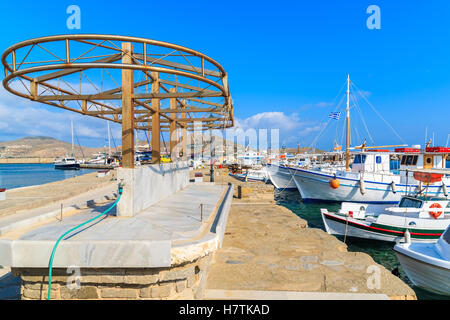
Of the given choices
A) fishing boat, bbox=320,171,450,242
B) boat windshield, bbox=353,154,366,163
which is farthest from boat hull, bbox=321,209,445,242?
boat windshield, bbox=353,154,366,163

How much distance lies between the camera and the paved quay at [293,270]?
164 inches

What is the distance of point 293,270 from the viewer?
16.3 ft

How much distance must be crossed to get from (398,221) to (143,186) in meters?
11.6

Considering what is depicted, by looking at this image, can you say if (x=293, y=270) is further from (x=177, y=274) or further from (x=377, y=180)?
(x=377, y=180)

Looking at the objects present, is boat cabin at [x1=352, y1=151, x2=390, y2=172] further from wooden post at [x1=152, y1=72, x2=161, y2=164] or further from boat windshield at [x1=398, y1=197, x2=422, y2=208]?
wooden post at [x1=152, y1=72, x2=161, y2=164]

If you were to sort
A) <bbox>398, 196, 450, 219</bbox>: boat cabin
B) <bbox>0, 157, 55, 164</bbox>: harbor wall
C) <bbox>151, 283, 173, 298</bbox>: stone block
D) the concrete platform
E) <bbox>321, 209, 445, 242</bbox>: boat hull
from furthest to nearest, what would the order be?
<bbox>0, 157, 55, 164</bbox>: harbor wall, <bbox>398, 196, 450, 219</bbox>: boat cabin, <bbox>321, 209, 445, 242</bbox>: boat hull, <bbox>151, 283, 173, 298</bbox>: stone block, the concrete platform

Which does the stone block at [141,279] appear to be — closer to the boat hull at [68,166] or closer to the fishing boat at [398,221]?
the fishing boat at [398,221]

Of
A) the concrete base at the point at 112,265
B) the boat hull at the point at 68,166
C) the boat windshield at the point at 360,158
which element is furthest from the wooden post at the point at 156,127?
the boat hull at the point at 68,166

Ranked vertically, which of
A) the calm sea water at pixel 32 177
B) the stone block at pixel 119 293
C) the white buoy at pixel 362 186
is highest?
the stone block at pixel 119 293

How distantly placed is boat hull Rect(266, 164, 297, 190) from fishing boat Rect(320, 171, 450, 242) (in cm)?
1703

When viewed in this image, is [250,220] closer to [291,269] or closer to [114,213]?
[291,269]

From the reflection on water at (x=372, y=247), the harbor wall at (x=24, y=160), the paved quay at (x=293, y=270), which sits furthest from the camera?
the harbor wall at (x=24, y=160)

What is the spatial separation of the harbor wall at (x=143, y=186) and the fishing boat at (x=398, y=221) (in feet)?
29.2

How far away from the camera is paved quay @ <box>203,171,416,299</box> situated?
4.16m
